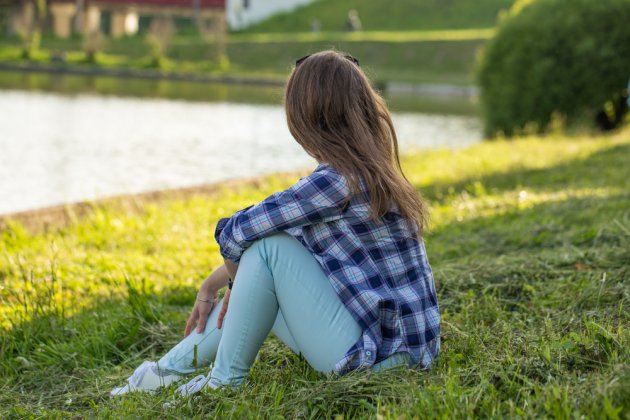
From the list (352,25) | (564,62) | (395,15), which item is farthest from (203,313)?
(395,15)

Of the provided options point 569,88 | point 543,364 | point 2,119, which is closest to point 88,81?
point 2,119

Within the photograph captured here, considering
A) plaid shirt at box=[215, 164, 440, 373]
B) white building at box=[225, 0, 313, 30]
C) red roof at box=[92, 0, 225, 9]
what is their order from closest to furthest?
plaid shirt at box=[215, 164, 440, 373] → red roof at box=[92, 0, 225, 9] → white building at box=[225, 0, 313, 30]

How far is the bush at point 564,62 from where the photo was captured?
1416cm

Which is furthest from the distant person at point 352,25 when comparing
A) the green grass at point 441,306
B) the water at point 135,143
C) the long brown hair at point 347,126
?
the long brown hair at point 347,126

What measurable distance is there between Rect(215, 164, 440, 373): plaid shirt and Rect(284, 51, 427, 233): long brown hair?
4 centimetres

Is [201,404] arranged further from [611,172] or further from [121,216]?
[611,172]

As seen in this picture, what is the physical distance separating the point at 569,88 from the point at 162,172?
6521mm

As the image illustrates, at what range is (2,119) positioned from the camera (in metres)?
15.2

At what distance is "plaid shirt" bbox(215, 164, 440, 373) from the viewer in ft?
8.94

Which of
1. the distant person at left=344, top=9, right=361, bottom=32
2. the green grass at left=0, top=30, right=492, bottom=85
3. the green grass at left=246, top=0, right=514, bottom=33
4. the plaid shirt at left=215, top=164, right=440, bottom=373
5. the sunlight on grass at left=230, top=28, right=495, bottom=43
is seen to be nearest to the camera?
the plaid shirt at left=215, top=164, right=440, bottom=373

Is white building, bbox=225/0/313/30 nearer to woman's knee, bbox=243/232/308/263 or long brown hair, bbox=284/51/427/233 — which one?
long brown hair, bbox=284/51/427/233

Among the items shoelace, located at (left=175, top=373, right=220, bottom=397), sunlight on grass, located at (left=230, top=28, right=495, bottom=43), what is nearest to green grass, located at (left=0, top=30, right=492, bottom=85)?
sunlight on grass, located at (left=230, top=28, right=495, bottom=43)

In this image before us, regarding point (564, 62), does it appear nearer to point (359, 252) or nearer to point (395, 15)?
point (359, 252)

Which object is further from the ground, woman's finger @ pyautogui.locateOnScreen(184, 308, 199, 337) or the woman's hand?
the woman's hand
